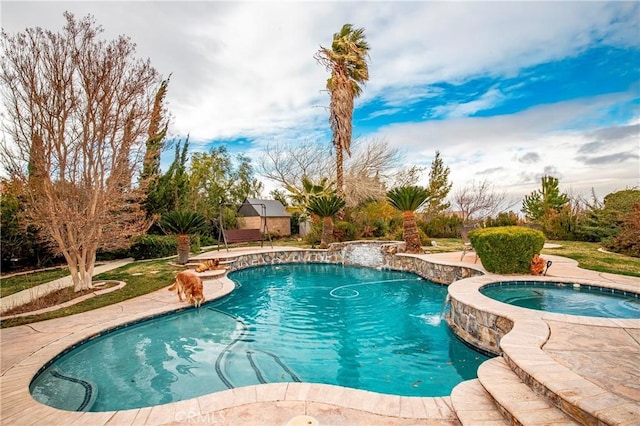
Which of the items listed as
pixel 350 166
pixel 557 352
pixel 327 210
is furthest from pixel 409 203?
pixel 350 166

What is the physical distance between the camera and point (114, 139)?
8125mm

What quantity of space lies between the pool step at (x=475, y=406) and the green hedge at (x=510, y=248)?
17.8ft

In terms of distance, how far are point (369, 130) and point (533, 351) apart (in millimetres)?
21669

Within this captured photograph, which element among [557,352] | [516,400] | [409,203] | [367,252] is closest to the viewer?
[516,400]

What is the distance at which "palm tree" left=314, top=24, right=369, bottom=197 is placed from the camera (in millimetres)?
18844

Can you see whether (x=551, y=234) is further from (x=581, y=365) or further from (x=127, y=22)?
(x=127, y=22)

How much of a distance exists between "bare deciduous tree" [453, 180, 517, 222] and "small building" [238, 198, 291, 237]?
47.3 ft

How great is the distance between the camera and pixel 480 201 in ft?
85.4

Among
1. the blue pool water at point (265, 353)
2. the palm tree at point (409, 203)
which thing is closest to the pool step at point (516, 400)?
the blue pool water at point (265, 353)

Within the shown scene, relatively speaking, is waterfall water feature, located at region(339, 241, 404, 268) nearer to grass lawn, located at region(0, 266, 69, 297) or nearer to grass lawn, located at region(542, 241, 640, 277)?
grass lawn, located at region(542, 241, 640, 277)

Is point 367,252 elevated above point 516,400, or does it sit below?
above

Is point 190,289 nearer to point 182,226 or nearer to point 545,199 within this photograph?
point 182,226

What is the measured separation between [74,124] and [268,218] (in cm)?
1770

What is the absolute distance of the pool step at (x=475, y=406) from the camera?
260 cm
